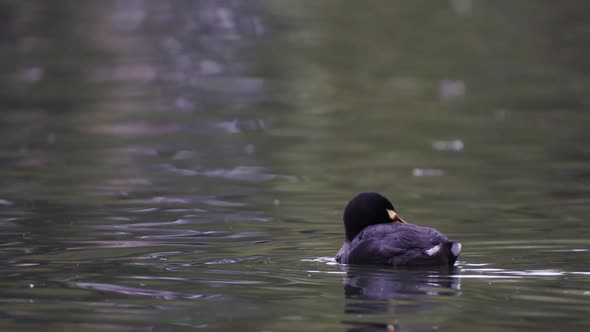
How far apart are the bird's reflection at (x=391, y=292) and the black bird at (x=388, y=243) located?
98 mm

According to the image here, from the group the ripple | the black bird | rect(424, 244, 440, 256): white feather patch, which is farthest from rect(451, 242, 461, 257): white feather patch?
the ripple

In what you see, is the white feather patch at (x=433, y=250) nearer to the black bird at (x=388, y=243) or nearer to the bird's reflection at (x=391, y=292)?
the black bird at (x=388, y=243)

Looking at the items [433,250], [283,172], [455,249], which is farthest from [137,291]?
[283,172]

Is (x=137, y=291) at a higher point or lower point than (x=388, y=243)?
lower

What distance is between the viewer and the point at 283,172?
16.7 meters

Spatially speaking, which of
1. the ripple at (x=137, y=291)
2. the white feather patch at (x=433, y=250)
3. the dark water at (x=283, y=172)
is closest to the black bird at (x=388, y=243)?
the white feather patch at (x=433, y=250)

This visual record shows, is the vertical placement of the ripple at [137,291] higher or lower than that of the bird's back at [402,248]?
lower

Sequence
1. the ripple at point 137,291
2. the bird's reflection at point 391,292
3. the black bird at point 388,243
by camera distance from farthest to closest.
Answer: the black bird at point 388,243, the ripple at point 137,291, the bird's reflection at point 391,292

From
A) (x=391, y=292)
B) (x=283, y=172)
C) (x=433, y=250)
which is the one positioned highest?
(x=283, y=172)

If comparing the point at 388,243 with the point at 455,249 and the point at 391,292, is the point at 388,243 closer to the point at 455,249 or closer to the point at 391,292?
the point at 455,249

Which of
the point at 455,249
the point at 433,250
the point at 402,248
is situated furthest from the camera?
the point at 402,248

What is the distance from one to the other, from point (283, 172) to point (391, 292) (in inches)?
300

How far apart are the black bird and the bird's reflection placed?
98mm

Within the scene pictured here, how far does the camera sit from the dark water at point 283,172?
29.0 ft
